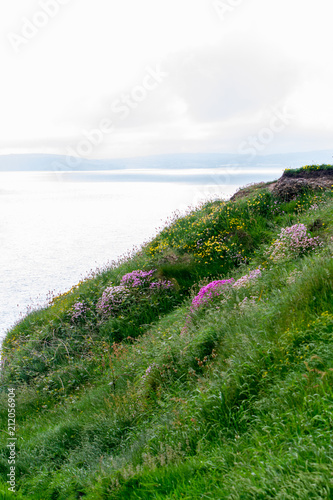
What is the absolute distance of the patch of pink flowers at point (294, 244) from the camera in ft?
29.0

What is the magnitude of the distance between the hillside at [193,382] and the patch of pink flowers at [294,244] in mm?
42

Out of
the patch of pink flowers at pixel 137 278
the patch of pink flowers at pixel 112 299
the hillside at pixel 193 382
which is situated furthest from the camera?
the patch of pink flowers at pixel 137 278

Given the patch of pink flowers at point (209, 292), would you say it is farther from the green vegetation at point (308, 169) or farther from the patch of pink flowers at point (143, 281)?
the green vegetation at point (308, 169)

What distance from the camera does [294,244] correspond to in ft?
30.0

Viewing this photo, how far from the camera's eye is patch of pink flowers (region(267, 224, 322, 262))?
8.83m

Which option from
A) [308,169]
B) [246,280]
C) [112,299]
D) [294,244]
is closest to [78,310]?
[112,299]

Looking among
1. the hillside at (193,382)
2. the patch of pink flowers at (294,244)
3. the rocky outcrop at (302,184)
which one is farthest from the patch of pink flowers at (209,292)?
the rocky outcrop at (302,184)

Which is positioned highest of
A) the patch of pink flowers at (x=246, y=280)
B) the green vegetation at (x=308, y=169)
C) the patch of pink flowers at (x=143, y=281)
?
the green vegetation at (x=308, y=169)

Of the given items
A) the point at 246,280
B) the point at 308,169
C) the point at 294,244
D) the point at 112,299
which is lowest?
the point at 112,299

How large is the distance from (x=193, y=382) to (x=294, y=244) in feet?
16.7

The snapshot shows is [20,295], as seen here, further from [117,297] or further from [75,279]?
[117,297]

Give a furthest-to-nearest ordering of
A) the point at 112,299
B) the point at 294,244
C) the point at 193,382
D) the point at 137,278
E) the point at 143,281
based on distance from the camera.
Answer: the point at 137,278, the point at 143,281, the point at 112,299, the point at 294,244, the point at 193,382

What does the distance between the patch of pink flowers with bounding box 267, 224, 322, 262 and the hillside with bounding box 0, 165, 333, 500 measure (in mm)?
42

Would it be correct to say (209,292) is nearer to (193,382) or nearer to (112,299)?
(193,382)
